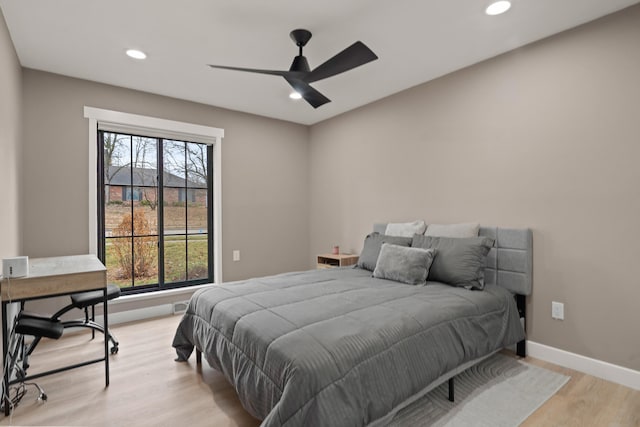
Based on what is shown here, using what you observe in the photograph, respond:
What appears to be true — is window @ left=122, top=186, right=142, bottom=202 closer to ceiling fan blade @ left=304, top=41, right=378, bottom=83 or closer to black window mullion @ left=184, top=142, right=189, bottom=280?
black window mullion @ left=184, top=142, right=189, bottom=280

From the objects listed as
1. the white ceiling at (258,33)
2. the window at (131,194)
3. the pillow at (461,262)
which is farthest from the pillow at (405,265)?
the window at (131,194)

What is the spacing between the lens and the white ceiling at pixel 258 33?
2.18 meters

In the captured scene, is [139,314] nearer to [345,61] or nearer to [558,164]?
[345,61]

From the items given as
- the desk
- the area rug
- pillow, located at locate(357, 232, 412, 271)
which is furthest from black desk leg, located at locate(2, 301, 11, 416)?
pillow, located at locate(357, 232, 412, 271)

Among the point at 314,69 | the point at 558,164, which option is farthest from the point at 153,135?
the point at 558,164

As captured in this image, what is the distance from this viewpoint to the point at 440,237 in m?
2.87

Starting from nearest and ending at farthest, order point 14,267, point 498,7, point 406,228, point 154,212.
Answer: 1. point 14,267
2. point 498,7
3. point 406,228
4. point 154,212

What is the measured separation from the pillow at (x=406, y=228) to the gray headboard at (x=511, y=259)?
59 cm

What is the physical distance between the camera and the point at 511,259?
2691 millimetres

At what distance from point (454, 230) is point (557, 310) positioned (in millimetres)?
964

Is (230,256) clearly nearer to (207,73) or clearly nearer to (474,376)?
(207,73)

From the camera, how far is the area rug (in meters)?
1.84

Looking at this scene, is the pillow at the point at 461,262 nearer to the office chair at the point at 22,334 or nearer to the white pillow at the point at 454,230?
the white pillow at the point at 454,230

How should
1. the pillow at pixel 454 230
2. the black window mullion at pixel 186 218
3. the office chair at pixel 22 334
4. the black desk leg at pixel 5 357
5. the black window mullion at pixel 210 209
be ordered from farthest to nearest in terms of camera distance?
the black window mullion at pixel 210 209 < the black window mullion at pixel 186 218 < the pillow at pixel 454 230 < the office chair at pixel 22 334 < the black desk leg at pixel 5 357
